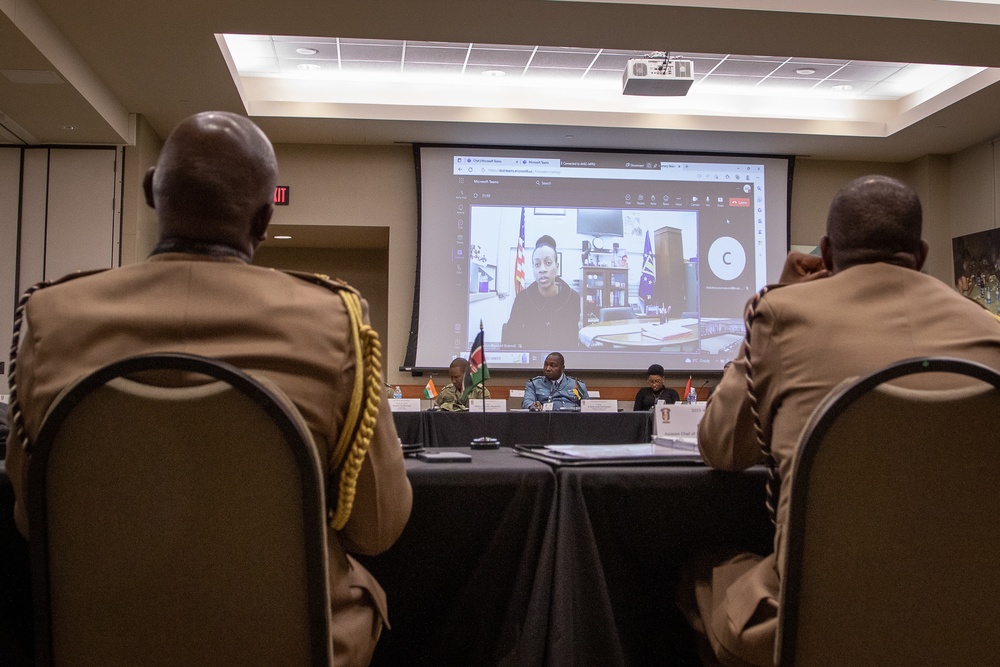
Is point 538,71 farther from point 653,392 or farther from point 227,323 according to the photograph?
point 227,323

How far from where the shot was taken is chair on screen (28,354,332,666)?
33.7 inches

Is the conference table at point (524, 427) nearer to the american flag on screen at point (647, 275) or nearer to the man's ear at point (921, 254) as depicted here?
the american flag on screen at point (647, 275)

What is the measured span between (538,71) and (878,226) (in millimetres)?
5870

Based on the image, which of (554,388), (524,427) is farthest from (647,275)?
(524,427)

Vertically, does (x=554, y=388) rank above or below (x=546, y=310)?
below

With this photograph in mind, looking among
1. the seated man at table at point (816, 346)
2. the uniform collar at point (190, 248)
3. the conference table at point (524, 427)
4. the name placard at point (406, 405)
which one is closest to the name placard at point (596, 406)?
the conference table at point (524, 427)

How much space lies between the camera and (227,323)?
0.96 m

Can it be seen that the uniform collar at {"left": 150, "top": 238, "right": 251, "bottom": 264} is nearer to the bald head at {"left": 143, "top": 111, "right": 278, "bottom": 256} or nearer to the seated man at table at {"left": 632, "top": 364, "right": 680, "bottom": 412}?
the bald head at {"left": 143, "top": 111, "right": 278, "bottom": 256}

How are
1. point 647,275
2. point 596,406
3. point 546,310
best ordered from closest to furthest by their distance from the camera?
1. point 596,406
2. point 546,310
3. point 647,275

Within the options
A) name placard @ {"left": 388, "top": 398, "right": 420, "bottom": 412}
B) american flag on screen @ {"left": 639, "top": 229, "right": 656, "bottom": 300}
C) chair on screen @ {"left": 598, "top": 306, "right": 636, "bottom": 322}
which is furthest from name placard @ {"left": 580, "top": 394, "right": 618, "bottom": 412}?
american flag on screen @ {"left": 639, "top": 229, "right": 656, "bottom": 300}

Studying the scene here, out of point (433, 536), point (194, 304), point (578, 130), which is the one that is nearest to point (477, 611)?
point (433, 536)

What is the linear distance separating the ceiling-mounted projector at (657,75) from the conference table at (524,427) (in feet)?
7.65

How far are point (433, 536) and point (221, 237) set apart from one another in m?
0.62

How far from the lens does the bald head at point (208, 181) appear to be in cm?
105
